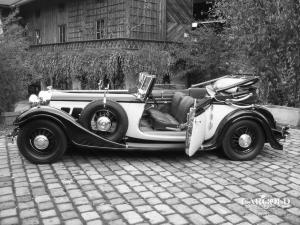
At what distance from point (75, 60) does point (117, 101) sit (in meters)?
10.7

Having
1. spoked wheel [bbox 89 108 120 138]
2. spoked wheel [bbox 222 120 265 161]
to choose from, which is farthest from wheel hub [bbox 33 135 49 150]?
spoked wheel [bbox 222 120 265 161]

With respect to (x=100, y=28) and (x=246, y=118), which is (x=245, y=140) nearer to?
(x=246, y=118)

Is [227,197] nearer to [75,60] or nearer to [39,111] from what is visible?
[39,111]

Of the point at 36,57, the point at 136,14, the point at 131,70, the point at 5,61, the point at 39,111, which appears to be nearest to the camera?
the point at 39,111

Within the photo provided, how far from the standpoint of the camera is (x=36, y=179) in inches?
185

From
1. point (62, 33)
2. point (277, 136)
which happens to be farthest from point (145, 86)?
point (62, 33)

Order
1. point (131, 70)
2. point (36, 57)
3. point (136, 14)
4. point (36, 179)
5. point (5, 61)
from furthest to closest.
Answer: point (36, 57), point (136, 14), point (131, 70), point (5, 61), point (36, 179)

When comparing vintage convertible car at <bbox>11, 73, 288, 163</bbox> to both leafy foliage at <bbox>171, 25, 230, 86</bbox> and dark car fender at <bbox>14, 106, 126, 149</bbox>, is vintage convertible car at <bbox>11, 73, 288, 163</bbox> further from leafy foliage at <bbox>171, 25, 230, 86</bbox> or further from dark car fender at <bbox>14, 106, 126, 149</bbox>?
leafy foliage at <bbox>171, 25, 230, 86</bbox>

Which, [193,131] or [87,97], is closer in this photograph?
[193,131]

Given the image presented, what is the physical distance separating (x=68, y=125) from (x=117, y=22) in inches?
482

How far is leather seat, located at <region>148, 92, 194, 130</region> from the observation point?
5738 millimetres

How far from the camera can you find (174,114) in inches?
251

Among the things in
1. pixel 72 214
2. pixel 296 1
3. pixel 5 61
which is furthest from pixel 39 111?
pixel 296 1

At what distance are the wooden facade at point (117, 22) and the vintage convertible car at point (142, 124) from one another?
31.9ft
